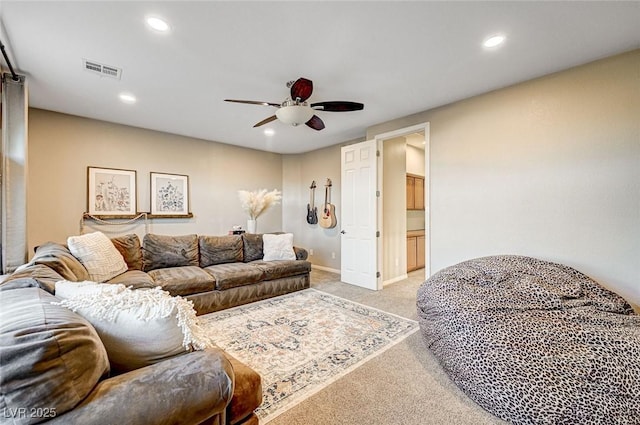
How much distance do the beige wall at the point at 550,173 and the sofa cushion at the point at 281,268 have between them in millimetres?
1929

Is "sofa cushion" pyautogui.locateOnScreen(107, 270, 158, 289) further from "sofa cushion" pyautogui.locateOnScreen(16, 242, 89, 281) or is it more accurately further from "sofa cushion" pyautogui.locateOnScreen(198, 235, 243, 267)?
"sofa cushion" pyautogui.locateOnScreen(198, 235, 243, 267)

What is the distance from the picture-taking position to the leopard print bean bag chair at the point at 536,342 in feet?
4.64

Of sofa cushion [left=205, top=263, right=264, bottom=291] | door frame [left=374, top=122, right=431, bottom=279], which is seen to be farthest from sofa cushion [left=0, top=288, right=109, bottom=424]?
door frame [left=374, top=122, right=431, bottom=279]

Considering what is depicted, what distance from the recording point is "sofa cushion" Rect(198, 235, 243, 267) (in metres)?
3.90

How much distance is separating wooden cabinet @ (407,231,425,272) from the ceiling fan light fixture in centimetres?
345

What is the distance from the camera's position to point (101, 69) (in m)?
2.55

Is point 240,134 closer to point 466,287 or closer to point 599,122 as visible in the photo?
point 466,287

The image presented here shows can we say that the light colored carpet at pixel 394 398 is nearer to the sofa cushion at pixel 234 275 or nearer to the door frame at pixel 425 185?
the door frame at pixel 425 185

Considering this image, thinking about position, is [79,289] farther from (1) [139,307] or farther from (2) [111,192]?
(2) [111,192]

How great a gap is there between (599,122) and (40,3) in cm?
456


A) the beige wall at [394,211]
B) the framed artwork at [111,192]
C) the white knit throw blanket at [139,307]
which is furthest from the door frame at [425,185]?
the framed artwork at [111,192]

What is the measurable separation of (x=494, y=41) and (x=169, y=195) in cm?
482

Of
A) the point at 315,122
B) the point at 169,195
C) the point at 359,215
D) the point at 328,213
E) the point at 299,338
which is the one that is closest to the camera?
the point at 299,338

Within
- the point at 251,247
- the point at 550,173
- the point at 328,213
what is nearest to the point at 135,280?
the point at 251,247
